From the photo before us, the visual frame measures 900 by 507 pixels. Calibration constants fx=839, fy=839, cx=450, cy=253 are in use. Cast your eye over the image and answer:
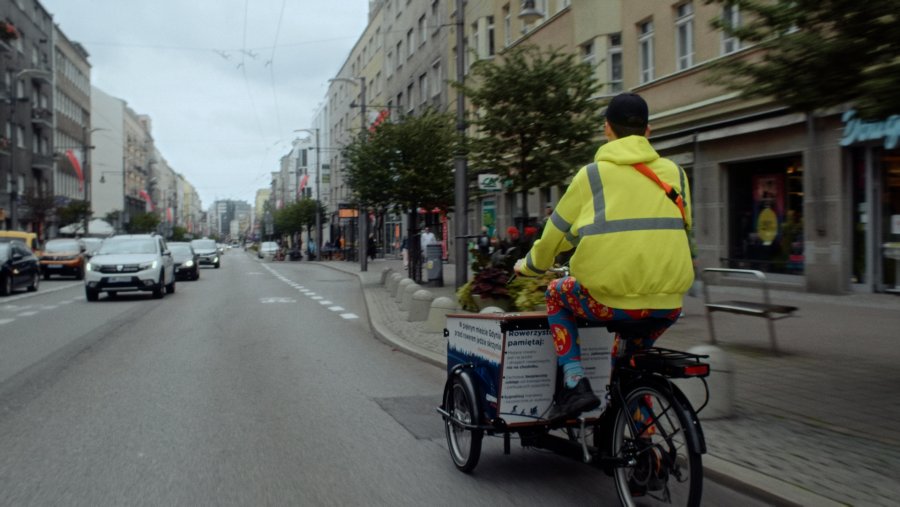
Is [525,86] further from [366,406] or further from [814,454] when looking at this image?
[814,454]

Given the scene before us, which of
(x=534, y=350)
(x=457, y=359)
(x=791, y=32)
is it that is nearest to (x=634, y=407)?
(x=534, y=350)

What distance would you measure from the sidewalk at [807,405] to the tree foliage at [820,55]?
205cm

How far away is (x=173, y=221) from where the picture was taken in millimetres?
168625

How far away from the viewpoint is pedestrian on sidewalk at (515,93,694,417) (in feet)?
12.2

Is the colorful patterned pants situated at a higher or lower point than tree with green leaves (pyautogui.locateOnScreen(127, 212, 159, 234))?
lower

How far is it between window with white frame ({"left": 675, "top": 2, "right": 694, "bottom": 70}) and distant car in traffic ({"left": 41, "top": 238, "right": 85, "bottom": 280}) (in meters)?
24.2

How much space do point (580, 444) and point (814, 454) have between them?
5.30 ft

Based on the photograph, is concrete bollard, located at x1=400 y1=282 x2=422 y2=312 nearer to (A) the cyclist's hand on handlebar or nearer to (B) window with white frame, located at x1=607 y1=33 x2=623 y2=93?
(B) window with white frame, located at x1=607 y1=33 x2=623 y2=93

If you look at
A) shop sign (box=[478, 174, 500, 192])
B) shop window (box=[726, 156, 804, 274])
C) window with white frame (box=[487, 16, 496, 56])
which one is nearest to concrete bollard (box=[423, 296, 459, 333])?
shop sign (box=[478, 174, 500, 192])

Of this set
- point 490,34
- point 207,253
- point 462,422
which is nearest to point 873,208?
point 462,422

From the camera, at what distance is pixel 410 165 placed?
2242 cm

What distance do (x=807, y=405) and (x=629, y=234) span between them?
331 centimetres

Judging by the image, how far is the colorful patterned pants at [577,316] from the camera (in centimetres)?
382

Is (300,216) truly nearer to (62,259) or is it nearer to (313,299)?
(62,259)
